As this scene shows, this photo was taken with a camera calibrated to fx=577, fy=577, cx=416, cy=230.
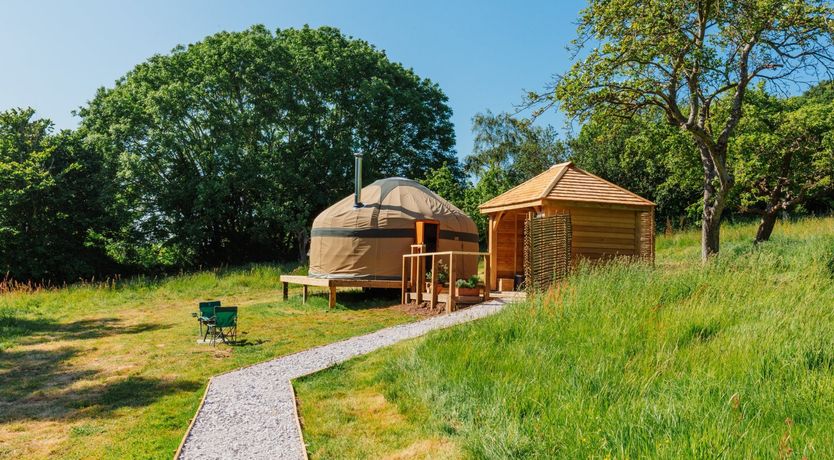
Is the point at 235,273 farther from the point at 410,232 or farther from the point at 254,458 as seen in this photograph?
the point at 254,458

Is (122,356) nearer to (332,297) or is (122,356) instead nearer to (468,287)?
(332,297)

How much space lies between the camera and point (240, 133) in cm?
2108

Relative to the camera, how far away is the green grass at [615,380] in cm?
289

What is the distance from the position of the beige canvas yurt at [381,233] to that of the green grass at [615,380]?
5851 millimetres

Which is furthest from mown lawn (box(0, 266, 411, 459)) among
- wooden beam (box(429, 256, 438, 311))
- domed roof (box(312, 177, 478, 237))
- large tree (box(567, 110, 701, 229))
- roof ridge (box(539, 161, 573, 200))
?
large tree (box(567, 110, 701, 229))

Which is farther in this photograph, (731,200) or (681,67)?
(731,200)

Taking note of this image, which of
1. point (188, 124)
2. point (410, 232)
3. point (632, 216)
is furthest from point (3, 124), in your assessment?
point (632, 216)

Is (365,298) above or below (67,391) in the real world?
above

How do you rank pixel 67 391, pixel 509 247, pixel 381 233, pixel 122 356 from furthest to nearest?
pixel 381 233 → pixel 509 247 → pixel 122 356 → pixel 67 391

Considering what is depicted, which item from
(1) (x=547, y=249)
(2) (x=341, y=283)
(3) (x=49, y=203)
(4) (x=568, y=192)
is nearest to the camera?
(1) (x=547, y=249)

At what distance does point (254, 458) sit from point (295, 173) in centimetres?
1789

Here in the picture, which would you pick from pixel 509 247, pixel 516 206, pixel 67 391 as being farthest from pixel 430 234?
pixel 67 391

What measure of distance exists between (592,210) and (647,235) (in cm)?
128

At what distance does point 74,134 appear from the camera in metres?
21.3
